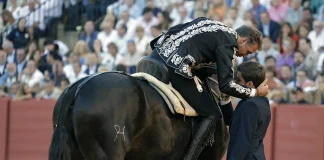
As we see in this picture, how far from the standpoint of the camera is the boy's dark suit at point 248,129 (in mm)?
6383

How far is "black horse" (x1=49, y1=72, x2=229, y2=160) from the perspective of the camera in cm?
598

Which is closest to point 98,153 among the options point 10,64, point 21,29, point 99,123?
point 99,123

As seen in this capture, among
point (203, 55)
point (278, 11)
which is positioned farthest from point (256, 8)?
point (203, 55)

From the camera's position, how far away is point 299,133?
34.6ft

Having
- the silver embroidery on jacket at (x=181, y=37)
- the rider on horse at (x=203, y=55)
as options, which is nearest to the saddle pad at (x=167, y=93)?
the rider on horse at (x=203, y=55)

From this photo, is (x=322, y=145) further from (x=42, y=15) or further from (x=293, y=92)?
(x=42, y=15)

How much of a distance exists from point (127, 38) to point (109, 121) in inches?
306

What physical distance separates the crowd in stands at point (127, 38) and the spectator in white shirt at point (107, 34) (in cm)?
2

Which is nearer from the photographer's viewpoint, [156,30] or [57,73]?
[156,30]

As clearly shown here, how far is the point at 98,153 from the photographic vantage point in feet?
19.7

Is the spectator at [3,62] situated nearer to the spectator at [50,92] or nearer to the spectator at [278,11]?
the spectator at [50,92]

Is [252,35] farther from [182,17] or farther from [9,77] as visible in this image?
[9,77]

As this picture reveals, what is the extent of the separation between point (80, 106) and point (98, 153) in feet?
1.24

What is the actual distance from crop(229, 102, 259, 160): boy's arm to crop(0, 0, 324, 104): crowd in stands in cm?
437
